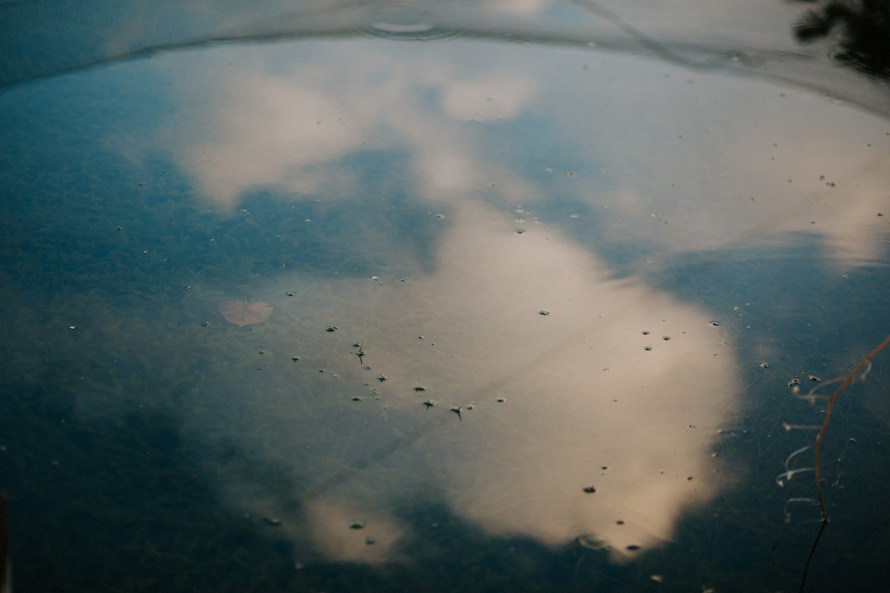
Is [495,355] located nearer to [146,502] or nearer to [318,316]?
[318,316]

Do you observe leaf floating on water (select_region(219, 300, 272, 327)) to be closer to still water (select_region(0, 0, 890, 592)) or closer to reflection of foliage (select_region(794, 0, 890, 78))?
still water (select_region(0, 0, 890, 592))

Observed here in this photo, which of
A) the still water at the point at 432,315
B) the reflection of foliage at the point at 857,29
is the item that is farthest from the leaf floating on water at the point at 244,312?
the reflection of foliage at the point at 857,29

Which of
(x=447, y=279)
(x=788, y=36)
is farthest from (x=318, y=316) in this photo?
(x=788, y=36)

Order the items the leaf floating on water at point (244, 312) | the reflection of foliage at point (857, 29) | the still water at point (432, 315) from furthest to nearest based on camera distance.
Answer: the reflection of foliage at point (857, 29)
the leaf floating on water at point (244, 312)
the still water at point (432, 315)

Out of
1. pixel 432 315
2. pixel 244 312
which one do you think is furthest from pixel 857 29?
pixel 244 312

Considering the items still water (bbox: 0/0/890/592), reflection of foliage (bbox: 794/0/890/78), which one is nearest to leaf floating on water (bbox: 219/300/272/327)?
still water (bbox: 0/0/890/592)

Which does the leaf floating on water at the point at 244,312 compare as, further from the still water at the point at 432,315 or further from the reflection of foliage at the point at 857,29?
the reflection of foliage at the point at 857,29
